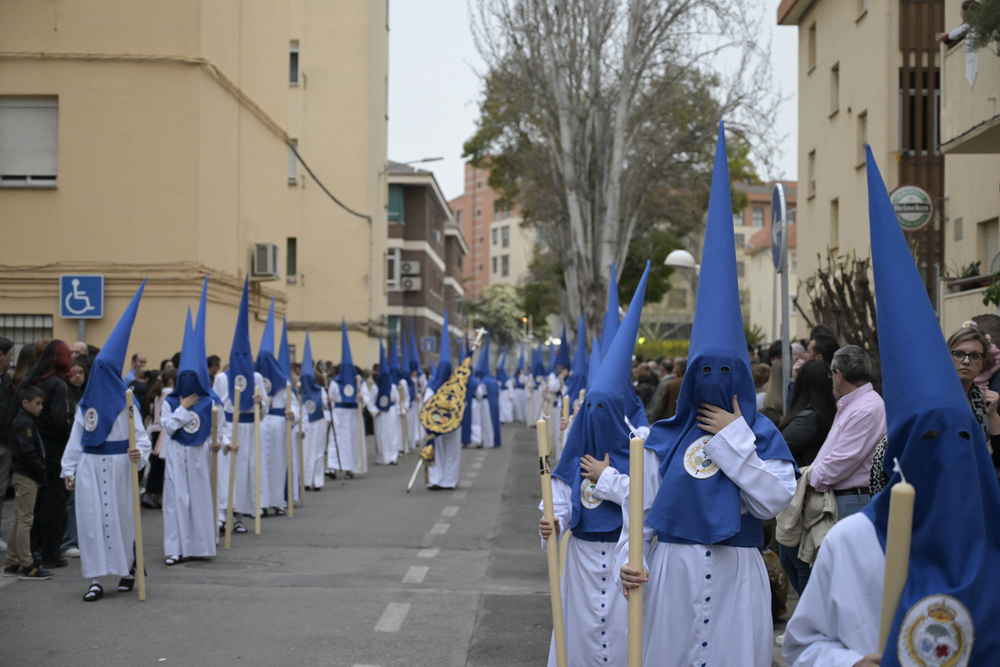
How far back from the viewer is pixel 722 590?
4.07 meters

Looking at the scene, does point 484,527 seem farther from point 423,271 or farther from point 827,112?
point 423,271

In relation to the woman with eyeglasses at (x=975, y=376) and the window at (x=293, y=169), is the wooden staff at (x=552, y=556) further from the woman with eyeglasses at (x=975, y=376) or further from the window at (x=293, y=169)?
the window at (x=293, y=169)

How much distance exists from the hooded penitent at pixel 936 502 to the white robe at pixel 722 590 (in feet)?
4.63

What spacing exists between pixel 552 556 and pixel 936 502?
238 cm

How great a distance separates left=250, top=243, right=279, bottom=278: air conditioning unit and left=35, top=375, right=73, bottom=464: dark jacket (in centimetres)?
1177

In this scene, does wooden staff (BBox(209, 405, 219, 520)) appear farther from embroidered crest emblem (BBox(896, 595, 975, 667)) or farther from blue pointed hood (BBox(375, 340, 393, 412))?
blue pointed hood (BBox(375, 340, 393, 412))

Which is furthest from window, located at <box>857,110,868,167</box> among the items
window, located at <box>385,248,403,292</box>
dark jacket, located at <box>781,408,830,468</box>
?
window, located at <box>385,248,403,292</box>

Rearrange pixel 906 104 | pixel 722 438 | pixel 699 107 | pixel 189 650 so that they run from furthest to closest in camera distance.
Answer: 1. pixel 699 107
2. pixel 906 104
3. pixel 189 650
4. pixel 722 438

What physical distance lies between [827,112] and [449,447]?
14.6 metres

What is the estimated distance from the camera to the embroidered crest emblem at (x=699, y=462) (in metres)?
4.07

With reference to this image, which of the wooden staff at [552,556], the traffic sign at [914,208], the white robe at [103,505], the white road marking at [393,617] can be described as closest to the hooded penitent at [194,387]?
the white robe at [103,505]

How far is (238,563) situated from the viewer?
32.6ft

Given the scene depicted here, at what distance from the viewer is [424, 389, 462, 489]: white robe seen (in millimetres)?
16078

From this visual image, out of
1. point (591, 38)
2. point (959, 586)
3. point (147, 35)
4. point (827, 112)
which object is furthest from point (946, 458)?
point (827, 112)
